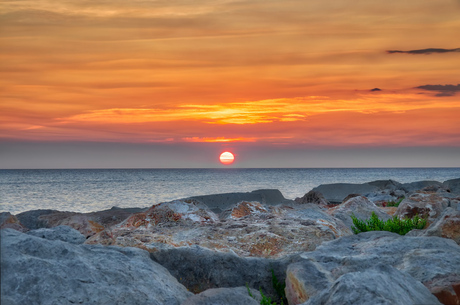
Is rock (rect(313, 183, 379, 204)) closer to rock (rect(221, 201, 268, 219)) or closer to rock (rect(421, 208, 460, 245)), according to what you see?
rock (rect(221, 201, 268, 219))

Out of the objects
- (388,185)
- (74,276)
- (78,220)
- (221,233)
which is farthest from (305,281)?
(388,185)

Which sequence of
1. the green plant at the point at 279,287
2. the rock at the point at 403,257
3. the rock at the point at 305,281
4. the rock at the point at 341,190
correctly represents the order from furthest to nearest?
the rock at the point at 341,190 < the green plant at the point at 279,287 < the rock at the point at 305,281 < the rock at the point at 403,257

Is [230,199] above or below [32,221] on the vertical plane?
below

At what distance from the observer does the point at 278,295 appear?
6711mm

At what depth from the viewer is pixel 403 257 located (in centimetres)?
629

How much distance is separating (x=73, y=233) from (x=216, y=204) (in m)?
21.4

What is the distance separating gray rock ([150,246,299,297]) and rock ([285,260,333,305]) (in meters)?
0.90

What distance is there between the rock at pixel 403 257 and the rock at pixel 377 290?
40cm

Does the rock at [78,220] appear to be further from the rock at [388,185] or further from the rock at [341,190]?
the rock at [388,185]

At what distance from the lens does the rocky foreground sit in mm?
4797

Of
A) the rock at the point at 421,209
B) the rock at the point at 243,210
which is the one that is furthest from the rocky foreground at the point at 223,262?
the rock at the point at 421,209

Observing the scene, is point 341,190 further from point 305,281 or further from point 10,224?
point 305,281

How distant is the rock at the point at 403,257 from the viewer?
17.1 ft

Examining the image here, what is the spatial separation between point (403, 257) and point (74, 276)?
4327 mm
